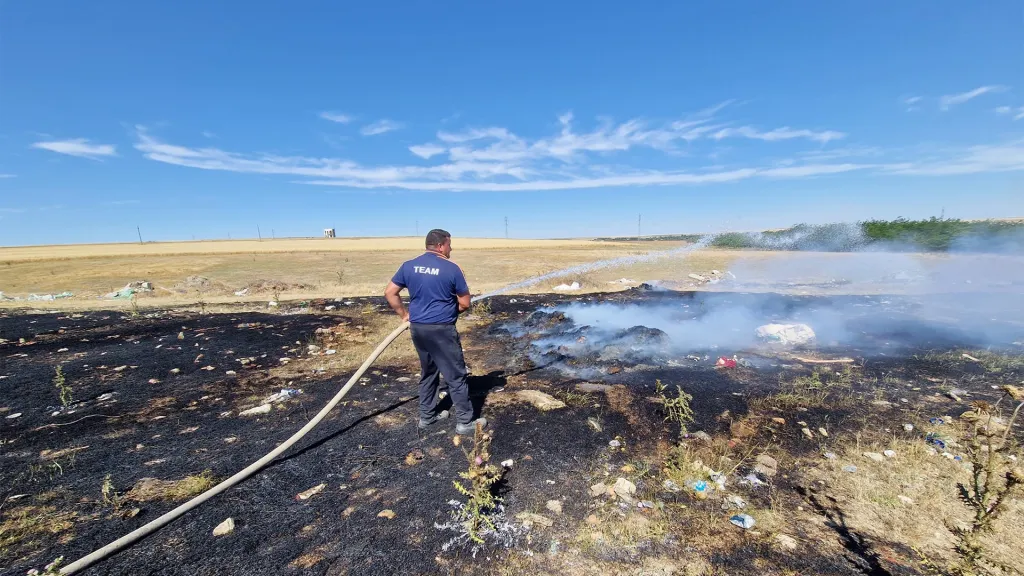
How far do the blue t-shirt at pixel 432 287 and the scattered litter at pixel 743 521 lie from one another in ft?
8.77

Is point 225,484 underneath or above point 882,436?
above

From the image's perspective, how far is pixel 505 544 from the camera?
243 centimetres

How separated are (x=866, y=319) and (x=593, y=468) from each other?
9.40 meters

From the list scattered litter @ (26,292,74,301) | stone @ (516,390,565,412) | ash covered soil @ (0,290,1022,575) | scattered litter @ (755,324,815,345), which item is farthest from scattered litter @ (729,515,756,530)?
scattered litter @ (26,292,74,301)

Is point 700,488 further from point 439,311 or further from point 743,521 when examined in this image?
point 439,311

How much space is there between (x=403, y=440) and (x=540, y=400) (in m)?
1.57

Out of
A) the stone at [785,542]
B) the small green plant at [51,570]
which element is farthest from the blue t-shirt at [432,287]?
the stone at [785,542]

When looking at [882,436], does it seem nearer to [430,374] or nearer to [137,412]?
[430,374]

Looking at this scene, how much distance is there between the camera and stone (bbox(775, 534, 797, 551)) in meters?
2.40

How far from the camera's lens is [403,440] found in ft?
12.2

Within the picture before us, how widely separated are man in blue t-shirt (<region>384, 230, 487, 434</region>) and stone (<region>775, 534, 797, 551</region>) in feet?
7.65

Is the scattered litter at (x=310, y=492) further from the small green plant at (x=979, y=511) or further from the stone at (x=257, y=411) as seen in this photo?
the small green plant at (x=979, y=511)

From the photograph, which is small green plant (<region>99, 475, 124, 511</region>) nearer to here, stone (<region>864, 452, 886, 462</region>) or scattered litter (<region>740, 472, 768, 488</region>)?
scattered litter (<region>740, 472, 768, 488</region>)

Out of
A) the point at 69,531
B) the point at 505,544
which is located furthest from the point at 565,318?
the point at 69,531
